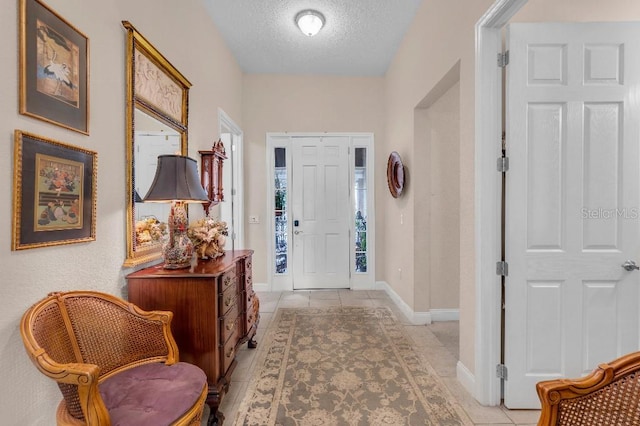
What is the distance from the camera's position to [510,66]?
1.87m

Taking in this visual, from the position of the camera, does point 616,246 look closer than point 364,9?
Yes

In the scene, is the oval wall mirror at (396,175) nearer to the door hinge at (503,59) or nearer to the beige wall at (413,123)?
the beige wall at (413,123)

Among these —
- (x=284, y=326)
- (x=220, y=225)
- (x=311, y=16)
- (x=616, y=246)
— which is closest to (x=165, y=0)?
(x=311, y=16)

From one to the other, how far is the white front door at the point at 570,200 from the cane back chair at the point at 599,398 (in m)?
1.03

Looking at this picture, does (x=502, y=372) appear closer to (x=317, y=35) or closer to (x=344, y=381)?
(x=344, y=381)

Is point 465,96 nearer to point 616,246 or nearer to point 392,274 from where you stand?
point 616,246

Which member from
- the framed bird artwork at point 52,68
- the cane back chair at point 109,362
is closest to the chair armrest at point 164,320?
the cane back chair at point 109,362

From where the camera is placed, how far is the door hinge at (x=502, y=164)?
189cm

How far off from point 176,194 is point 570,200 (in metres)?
2.37

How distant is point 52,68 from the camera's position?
130cm

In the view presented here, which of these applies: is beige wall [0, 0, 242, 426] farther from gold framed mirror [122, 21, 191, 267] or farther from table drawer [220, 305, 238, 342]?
table drawer [220, 305, 238, 342]

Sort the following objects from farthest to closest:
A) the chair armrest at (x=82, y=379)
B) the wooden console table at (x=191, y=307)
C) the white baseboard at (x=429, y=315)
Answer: the white baseboard at (x=429, y=315), the wooden console table at (x=191, y=307), the chair armrest at (x=82, y=379)

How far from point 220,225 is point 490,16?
2.31 meters

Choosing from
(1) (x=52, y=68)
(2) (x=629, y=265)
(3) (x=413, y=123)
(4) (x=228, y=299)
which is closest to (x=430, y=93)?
(3) (x=413, y=123)
